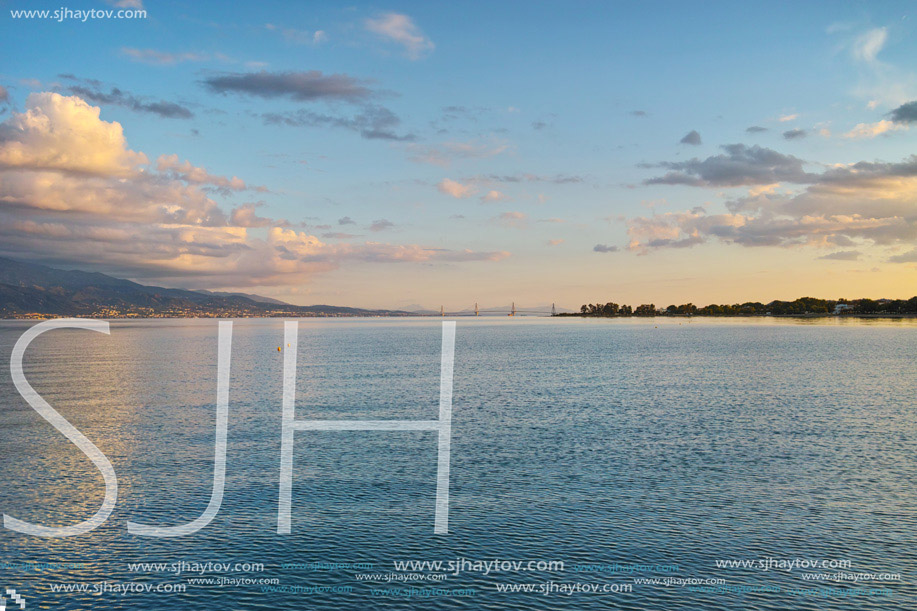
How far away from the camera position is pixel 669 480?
45719 millimetres

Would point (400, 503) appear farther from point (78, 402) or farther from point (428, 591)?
point (78, 402)

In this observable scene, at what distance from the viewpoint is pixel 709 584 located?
97.1 feet

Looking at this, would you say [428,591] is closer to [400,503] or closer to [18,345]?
[400,503]

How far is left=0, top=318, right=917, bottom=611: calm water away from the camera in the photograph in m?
29.6

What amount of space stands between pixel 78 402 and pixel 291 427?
129 ft

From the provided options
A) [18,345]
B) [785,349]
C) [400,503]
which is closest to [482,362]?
[785,349]

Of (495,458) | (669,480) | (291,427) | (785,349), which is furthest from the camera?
(785,349)

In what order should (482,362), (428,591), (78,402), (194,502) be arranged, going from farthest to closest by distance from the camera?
(482,362) → (78,402) → (194,502) → (428,591)

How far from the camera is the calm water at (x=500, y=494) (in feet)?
97.2

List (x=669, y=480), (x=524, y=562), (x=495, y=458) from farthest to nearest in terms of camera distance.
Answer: (x=495, y=458)
(x=669, y=480)
(x=524, y=562)

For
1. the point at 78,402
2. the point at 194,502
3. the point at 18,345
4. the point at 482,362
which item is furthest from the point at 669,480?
the point at 18,345

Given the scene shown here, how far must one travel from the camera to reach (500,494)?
42.5 meters

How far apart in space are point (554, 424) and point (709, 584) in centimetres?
3775

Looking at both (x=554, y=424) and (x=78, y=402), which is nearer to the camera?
(x=554, y=424)
